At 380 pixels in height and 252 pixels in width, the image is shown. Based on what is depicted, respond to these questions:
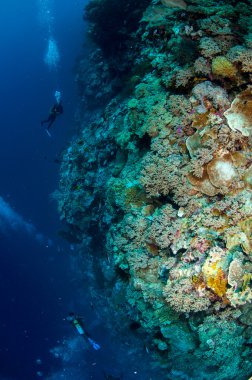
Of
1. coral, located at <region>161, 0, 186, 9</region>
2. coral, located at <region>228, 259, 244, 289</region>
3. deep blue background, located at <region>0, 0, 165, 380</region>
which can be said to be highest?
coral, located at <region>161, 0, 186, 9</region>

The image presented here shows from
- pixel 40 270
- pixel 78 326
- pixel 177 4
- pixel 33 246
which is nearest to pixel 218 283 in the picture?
pixel 177 4

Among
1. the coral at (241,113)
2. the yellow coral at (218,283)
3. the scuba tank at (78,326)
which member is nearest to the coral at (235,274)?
the yellow coral at (218,283)

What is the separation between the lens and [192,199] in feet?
14.4

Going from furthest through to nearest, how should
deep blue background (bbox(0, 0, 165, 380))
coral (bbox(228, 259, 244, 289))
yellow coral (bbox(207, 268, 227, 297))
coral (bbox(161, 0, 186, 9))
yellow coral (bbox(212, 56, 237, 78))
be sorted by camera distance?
deep blue background (bbox(0, 0, 165, 380)), coral (bbox(161, 0, 186, 9)), yellow coral (bbox(212, 56, 237, 78)), yellow coral (bbox(207, 268, 227, 297)), coral (bbox(228, 259, 244, 289))

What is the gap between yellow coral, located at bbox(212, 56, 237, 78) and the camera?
184 inches

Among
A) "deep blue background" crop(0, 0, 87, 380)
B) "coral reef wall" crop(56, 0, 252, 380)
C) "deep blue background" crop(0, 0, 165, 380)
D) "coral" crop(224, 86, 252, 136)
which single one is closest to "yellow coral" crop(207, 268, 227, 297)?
"coral reef wall" crop(56, 0, 252, 380)

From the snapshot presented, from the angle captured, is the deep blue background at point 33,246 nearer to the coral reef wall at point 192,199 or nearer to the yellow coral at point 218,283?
the coral reef wall at point 192,199

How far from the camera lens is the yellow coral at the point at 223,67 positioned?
467 centimetres

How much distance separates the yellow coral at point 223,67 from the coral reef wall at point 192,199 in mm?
15

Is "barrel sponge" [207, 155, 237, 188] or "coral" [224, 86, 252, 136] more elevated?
"coral" [224, 86, 252, 136]

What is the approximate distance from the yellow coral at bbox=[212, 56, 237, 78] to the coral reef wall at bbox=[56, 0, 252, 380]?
0.02 m

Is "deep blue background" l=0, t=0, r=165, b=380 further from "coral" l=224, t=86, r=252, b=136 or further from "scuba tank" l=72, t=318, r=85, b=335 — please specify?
"coral" l=224, t=86, r=252, b=136

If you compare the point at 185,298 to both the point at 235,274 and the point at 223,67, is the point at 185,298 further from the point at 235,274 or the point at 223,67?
the point at 223,67

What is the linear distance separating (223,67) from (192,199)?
2.15 metres
